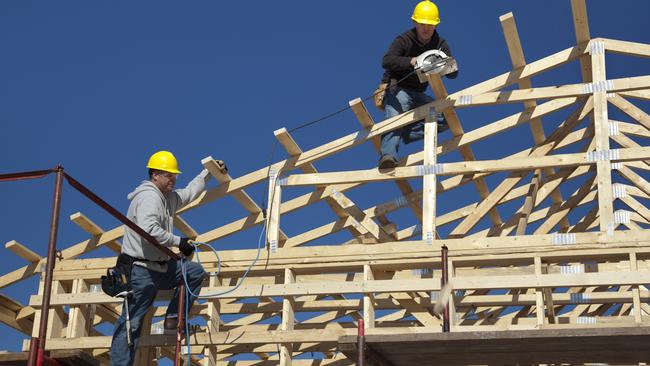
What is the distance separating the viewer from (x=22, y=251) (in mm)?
12281

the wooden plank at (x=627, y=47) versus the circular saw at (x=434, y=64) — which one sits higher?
the wooden plank at (x=627, y=47)

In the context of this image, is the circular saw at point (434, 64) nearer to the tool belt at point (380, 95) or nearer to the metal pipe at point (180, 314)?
the tool belt at point (380, 95)

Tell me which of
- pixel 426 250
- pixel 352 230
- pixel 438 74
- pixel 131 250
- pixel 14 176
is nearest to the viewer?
pixel 14 176

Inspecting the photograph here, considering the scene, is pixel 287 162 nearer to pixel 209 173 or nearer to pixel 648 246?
pixel 209 173

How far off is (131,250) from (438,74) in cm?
379

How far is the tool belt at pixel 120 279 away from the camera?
31.7 feet

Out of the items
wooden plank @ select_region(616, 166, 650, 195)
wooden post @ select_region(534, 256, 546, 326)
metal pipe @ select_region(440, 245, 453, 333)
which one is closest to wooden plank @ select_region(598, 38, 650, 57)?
wooden plank @ select_region(616, 166, 650, 195)

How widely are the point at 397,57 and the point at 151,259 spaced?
376 centimetres

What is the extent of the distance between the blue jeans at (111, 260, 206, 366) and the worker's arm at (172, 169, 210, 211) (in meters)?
0.78

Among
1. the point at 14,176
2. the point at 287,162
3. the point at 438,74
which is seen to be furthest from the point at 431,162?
the point at 14,176

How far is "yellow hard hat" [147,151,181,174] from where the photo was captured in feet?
33.3

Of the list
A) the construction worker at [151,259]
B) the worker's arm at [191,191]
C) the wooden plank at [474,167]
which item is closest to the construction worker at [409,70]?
the wooden plank at [474,167]

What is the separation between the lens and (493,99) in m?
11.3

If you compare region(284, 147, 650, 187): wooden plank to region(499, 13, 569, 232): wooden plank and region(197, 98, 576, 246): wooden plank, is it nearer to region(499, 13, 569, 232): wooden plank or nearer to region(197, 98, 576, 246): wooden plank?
region(197, 98, 576, 246): wooden plank
